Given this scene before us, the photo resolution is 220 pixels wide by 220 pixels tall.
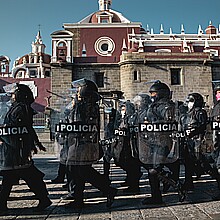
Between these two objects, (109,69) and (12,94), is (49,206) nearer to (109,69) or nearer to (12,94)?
(12,94)

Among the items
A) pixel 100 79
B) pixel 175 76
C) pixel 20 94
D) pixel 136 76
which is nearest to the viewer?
pixel 20 94

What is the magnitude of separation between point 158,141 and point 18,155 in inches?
92.4

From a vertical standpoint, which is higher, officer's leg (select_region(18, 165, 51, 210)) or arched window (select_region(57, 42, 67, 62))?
arched window (select_region(57, 42, 67, 62))

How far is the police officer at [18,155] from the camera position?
4504mm

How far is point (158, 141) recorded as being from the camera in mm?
4887

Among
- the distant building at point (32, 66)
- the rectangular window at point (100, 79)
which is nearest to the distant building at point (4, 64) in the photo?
the distant building at point (32, 66)

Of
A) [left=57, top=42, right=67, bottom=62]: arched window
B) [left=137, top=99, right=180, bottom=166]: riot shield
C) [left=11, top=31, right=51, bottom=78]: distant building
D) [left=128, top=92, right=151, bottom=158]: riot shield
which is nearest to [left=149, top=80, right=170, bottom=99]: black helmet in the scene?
[left=137, top=99, right=180, bottom=166]: riot shield

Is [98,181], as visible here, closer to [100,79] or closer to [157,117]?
[157,117]

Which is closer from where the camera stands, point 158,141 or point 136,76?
point 158,141

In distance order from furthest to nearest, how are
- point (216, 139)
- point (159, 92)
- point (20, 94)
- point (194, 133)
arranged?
point (194, 133) < point (216, 139) < point (159, 92) < point (20, 94)

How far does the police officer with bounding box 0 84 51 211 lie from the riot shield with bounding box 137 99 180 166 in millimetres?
1869

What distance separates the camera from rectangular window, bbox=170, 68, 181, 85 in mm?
24797

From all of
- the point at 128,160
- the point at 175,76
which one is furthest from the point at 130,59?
the point at 128,160

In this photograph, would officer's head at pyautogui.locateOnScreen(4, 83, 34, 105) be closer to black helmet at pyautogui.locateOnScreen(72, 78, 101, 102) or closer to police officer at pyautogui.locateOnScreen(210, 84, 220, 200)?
black helmet at pyautogui.locateOnScreen(72, 78, 101, 102)
